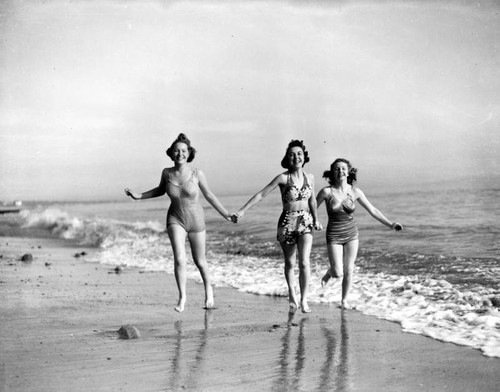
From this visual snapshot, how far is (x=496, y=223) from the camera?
17.0m

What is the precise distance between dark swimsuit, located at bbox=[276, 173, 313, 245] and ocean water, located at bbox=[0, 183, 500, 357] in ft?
4.25

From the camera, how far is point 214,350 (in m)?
5.62

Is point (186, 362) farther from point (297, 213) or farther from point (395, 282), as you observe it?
point (395, 282)

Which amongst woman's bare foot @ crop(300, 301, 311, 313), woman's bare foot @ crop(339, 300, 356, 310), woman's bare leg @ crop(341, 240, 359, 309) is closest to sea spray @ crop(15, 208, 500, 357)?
woman's bare foot @ crop(339, 300, 356, 310)

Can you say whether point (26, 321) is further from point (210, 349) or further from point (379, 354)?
point (379, 354)

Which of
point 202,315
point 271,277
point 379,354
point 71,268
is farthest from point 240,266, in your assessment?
point 379,354

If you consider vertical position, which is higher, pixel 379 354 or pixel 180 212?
pixel 180 212

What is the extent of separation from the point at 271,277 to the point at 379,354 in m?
5.25

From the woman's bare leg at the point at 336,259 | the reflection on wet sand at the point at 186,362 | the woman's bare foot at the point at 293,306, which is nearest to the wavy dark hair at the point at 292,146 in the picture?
the woman's bare leg at the point at 336,259

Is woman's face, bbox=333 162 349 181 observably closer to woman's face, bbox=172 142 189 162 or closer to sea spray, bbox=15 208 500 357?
sea spray, bbox=15 208 500 357

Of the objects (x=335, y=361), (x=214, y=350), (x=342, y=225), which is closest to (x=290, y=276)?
(x=342, y=225)

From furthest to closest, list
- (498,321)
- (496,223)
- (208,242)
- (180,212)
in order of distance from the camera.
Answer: (208,242) → (496,223) → (180,212) → (498,321)

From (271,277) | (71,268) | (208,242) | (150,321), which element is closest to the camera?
(150,321)

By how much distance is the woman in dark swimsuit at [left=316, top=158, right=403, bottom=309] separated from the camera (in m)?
7.90
